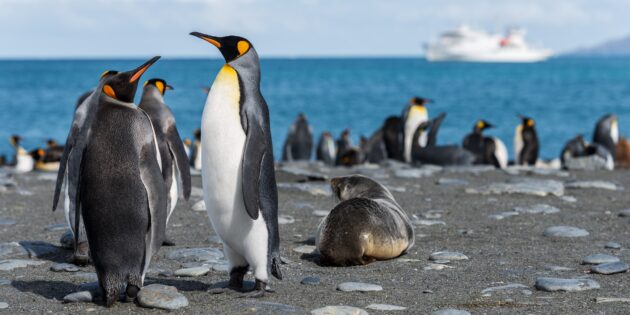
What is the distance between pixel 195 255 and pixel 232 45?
5.05 feet

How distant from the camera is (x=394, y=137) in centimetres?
1508

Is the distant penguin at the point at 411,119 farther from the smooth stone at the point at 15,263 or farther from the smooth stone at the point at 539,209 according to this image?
the smooth stone at the point at 15,263

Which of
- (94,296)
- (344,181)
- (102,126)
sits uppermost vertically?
(102,126)

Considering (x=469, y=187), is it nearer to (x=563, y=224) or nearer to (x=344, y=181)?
(x=563, y=224)

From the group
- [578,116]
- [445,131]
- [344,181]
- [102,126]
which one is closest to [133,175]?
[102,126]

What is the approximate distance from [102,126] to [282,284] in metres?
1.25

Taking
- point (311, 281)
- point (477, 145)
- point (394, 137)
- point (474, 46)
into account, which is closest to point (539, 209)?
point (311, 281)

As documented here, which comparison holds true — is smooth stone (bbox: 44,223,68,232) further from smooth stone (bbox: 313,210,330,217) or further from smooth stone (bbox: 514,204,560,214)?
smooth stone (bbox: 514,204,560,214)

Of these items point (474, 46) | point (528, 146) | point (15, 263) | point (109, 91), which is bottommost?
point (15, 263)

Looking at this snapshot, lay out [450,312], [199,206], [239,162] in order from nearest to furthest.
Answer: [450,312] < [239,162] < [199,206]

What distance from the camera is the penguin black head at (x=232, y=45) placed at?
14.3ft

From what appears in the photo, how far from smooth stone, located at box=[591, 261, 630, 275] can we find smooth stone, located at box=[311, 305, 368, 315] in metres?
1.60

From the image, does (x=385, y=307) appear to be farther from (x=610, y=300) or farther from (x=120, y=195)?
(x=120, y=195)

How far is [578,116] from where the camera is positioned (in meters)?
38.5
